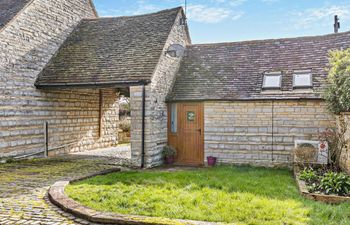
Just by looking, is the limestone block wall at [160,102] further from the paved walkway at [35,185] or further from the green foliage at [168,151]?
the paved walkway at [35,185]

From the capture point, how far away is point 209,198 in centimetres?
618

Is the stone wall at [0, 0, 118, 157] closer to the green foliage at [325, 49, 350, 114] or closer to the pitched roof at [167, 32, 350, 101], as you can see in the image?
the pitched roof at [167, 32, 350, 101]

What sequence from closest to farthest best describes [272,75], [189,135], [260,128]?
[260,128], [272,75], [189,135]

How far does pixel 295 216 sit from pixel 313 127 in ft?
19.3

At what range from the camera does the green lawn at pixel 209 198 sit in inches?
202

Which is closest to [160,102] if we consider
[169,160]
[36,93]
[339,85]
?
[169,160]

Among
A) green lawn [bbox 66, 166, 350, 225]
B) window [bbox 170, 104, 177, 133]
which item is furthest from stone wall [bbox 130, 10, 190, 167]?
green lawn [bbox 66, 166, 350, 225]

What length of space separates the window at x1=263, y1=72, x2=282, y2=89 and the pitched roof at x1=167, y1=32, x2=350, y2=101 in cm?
14

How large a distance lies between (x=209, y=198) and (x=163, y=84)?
20.2 ft

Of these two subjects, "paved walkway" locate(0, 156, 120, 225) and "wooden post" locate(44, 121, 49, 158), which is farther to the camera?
"wooden post" locate(44, 121, 49, 158)

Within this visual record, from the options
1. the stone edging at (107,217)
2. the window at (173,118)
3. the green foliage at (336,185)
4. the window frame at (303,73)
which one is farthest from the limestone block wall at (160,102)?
the green foliage at (336,185)

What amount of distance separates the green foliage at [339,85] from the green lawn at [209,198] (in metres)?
2.39

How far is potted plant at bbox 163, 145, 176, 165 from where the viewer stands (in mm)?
11539

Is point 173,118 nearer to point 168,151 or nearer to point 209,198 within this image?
point 168,151
